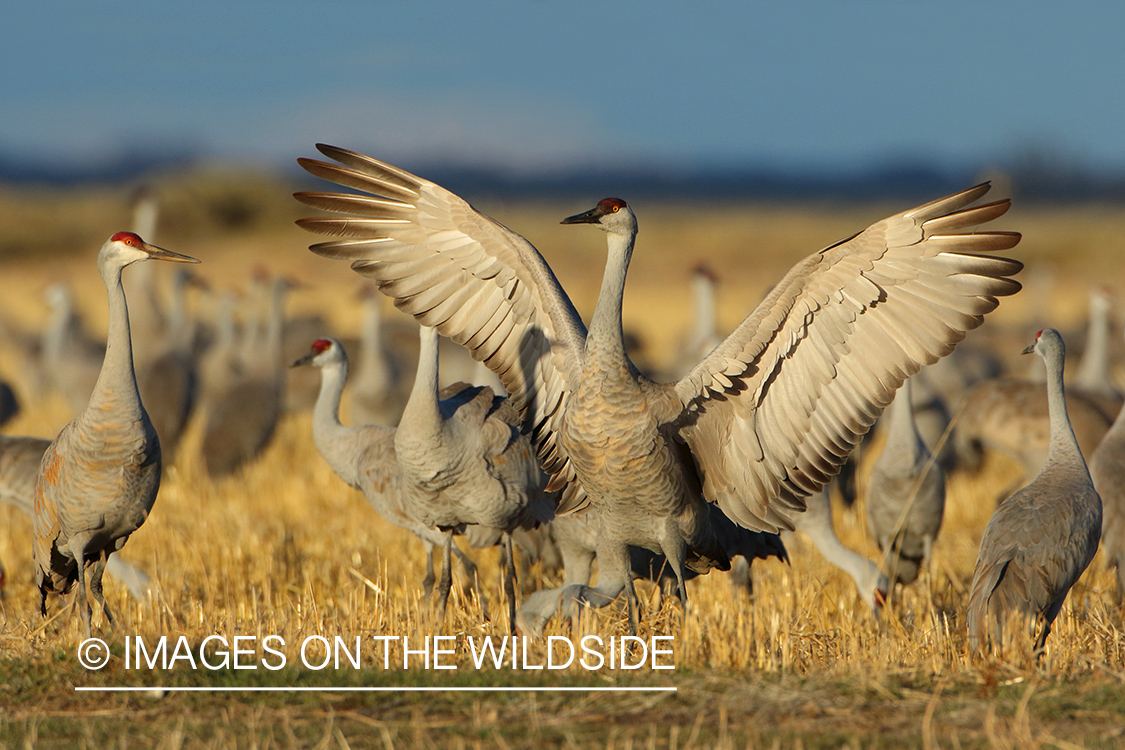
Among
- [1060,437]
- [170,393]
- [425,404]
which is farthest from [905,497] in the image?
[170,393]

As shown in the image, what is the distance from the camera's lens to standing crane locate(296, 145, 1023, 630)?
477cm

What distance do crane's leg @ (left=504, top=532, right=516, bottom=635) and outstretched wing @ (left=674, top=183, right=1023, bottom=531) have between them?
103 cm

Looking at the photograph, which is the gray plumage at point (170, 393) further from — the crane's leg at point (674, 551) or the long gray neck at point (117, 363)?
the crane's leg at point (674, 551)

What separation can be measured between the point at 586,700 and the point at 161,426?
22.2ft

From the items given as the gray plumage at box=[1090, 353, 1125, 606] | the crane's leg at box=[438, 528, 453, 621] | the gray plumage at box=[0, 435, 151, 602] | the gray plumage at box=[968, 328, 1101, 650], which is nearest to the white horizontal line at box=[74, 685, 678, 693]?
the gray plumage at box=[968, 328, 1101, 650]

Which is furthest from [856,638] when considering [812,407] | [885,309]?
[885,309]

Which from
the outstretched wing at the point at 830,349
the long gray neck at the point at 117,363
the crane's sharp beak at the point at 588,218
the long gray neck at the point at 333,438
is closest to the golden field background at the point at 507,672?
the long gray neck at the point at 333,438

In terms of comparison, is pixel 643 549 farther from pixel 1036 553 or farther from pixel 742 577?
pixel 1036 553

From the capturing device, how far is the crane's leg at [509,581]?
5498mm

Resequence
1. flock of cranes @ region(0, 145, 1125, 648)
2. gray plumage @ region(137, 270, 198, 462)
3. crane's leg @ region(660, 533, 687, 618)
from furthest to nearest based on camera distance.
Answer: gray plumage @ region(137, 270, 198, 462) → crane's leg @ region(660, 533, 687, 618) → flock of cranes @ region(0, 145, 1125, 648)

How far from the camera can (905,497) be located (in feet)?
22.9

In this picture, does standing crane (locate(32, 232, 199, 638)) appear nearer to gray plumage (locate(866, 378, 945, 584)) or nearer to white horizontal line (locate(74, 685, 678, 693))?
white horizontal line (locate(74, 685, 678, 693))

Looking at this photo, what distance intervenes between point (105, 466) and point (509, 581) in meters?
1.95

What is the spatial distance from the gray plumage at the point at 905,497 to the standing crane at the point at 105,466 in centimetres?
396
